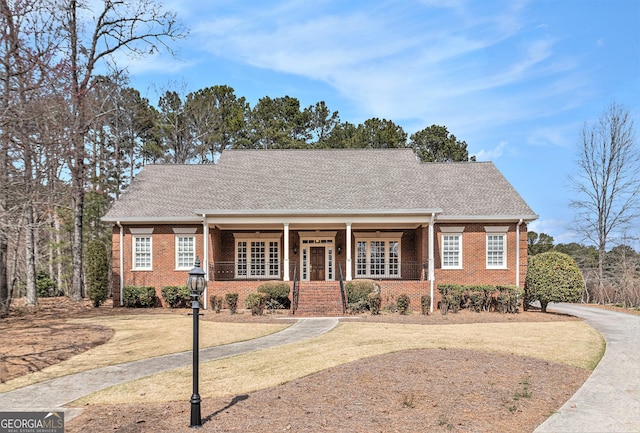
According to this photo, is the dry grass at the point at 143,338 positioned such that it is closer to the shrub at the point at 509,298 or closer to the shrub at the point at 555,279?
the shrub at the point at 509,298

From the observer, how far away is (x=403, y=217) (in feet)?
68.8

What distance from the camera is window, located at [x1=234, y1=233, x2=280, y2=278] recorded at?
23828 mm

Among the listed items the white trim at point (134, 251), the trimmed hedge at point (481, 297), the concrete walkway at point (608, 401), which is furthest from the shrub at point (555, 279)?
the white trim at point (134, 251)

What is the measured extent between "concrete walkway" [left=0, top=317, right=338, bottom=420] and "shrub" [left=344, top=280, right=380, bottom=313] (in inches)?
208

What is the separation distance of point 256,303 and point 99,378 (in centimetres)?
949

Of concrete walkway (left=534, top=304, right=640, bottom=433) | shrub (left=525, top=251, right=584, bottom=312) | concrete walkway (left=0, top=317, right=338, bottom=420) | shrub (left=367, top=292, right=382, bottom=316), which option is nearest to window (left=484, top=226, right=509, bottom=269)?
shrub (left=525, top=251, right=584, bottom=312)

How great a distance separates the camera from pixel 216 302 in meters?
19.8

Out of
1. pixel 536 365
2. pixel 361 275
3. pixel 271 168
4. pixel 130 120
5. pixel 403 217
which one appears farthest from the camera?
pixel 130 120

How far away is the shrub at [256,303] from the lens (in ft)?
60.4

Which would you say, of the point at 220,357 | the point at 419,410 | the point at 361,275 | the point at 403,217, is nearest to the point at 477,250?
the point at 403,217

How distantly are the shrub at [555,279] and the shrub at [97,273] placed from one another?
19157mm

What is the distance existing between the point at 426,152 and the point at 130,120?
81.2 feet

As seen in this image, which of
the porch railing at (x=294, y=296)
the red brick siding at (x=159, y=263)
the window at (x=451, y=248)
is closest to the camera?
the porch railing at (x=294, y=296)

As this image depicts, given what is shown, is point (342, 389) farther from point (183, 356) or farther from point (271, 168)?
point (271, 168)
